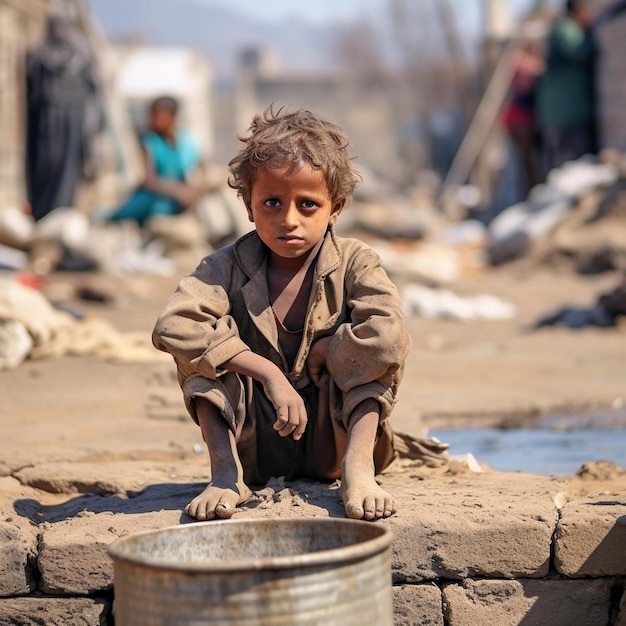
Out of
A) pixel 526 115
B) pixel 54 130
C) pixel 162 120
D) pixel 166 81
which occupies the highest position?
pixel 166 81

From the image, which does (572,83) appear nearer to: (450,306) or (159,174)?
(159,174)

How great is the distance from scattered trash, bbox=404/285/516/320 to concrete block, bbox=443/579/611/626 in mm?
6459

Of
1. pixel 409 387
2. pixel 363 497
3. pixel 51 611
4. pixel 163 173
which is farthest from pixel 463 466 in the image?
pixel 163 173

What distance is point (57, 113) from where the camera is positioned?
1321 cm

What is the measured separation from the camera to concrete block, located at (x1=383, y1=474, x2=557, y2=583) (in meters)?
3.00

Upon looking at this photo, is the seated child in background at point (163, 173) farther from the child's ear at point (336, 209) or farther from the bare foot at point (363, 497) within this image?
the bare foot at point (363, 497)

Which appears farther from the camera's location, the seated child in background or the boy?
the seated child in background

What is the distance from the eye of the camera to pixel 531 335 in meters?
8.38

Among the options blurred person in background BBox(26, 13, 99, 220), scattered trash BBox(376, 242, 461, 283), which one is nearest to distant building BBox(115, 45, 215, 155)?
scattered trash BBox(376, 242, 461, 283)

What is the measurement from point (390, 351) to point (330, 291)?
29 cm

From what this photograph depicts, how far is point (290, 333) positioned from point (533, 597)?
0.95 meters

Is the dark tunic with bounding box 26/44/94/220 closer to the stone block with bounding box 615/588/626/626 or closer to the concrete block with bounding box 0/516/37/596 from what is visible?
the concrete block with bounding box 0/516/37/596

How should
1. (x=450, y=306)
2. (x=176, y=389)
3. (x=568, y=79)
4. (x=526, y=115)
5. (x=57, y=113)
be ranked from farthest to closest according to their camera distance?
(x=526, y=115)
(x=568, y=79)
(x=57, y=113)
(x=450, y=306)
(x=176, y=389)

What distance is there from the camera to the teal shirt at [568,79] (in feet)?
50.6
